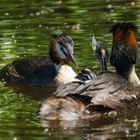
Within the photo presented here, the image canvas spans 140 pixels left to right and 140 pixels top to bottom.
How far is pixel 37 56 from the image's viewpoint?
51.7ft

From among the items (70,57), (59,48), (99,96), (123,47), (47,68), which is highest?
(123,47)

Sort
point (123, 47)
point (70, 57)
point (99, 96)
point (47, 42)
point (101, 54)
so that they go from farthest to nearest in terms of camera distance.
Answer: point (47, 42)
point (70, 57)
point (101, 54)
point (123, 47)
point (99, 96)

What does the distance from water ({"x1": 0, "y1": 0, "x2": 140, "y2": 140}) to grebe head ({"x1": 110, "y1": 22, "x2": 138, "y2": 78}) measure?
116cm

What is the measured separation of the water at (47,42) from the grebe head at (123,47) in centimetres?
116

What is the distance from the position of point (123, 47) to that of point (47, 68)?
2.60m

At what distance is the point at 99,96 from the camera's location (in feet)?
39.1

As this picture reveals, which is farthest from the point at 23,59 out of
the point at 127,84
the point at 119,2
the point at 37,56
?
the point at 119,2

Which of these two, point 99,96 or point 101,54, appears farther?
point 101,54

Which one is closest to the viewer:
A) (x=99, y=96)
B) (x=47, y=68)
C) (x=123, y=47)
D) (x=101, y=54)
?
(x=99, y=96)

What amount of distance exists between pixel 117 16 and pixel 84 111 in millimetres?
7844

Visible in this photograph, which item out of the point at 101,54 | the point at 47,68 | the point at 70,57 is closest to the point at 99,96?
the point at 101,54

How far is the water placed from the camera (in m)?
11.1

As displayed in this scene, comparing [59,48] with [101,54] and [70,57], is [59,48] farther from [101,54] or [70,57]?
[101,54]

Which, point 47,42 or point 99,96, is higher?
point 47,42
